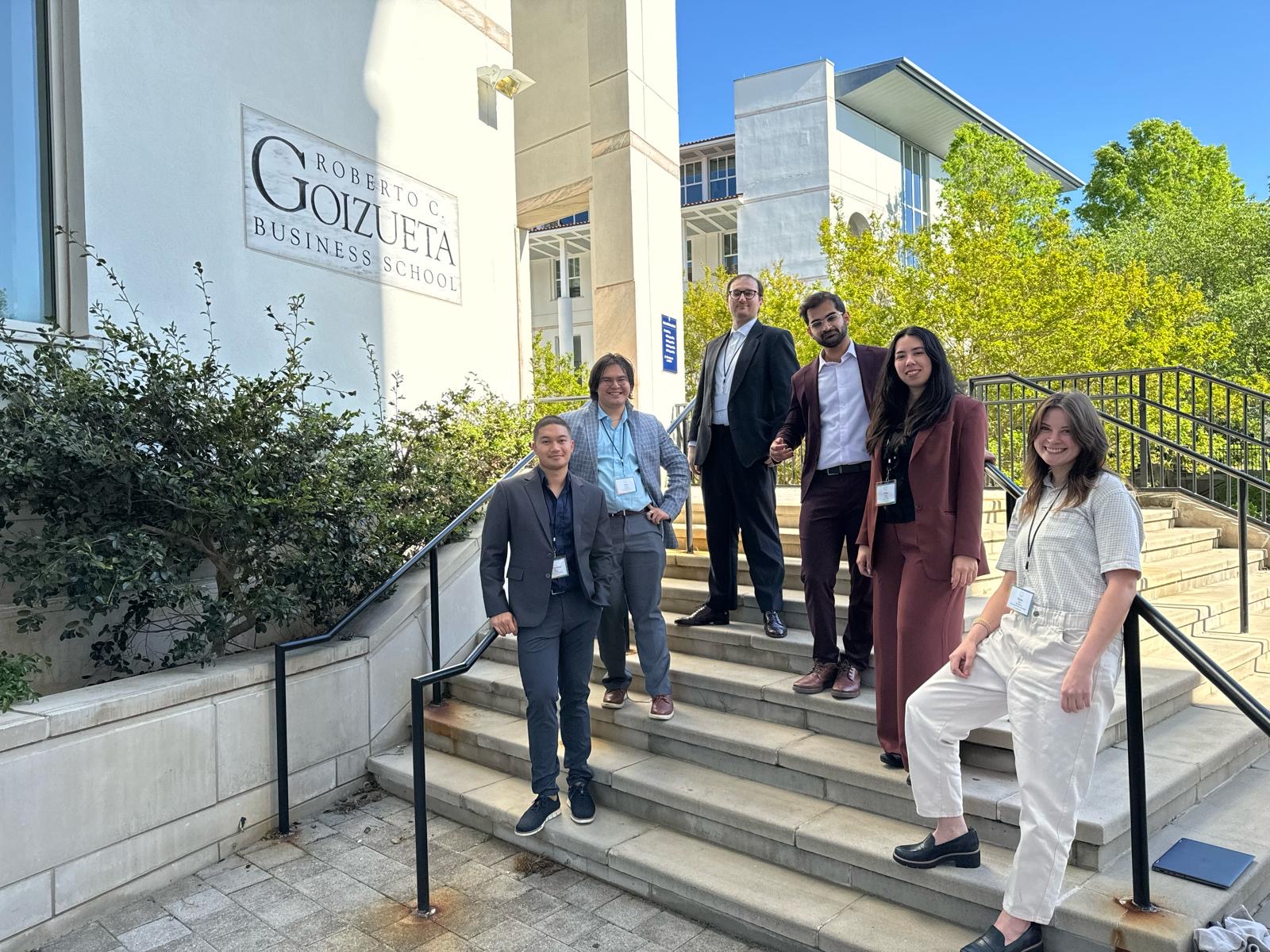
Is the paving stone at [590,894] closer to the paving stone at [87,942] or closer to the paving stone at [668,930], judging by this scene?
the paving stone at [668,930]

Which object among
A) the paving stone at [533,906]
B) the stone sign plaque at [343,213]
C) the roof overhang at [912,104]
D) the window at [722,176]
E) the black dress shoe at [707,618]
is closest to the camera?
the paving stone at [533,906]

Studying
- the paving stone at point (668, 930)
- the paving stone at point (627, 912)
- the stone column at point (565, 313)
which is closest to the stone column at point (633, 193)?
the paving stone at point (627, 912)

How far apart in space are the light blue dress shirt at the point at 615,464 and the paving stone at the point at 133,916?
2.47 meters

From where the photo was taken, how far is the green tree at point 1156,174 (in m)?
25.5

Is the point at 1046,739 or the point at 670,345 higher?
the point at 670,345

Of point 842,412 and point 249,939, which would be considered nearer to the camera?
point 249,939

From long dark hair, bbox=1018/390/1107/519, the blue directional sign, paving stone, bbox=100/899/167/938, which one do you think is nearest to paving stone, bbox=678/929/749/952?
long dark hair, bbox=1018/390/1107/519

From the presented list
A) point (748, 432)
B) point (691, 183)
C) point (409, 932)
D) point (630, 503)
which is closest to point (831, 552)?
point (748, 432)

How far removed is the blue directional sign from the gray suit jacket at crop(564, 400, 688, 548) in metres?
6.40

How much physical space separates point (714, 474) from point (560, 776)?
169 centimetres

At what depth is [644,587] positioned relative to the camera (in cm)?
404

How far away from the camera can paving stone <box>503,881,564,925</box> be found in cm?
327

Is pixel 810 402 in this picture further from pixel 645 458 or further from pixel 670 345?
pixel 670 345

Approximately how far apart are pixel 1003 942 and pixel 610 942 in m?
1.32
